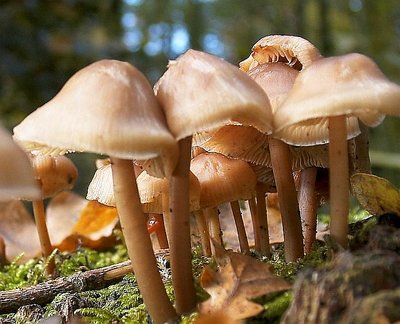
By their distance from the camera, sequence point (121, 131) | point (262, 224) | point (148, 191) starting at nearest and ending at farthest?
point (121, 131) < point (148, 191) < point (262, 224)

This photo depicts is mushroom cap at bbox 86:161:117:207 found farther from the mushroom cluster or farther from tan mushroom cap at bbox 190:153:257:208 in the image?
tan mushroom cap at bbox 190:153:257:208

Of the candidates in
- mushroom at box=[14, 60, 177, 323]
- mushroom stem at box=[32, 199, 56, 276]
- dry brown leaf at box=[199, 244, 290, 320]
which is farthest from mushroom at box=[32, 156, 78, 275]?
dry brown leaf at box=[199, 244, 290, 320]

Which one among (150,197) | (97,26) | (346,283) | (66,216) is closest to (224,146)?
(150,197)

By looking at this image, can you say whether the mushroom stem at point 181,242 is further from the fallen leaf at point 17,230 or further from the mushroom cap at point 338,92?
the fallen leaf at point 17,230

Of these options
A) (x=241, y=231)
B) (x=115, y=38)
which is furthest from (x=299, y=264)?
(x=115, y=38)

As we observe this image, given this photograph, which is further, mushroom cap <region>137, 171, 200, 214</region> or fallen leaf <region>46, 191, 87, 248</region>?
fallen leaf <region>46, 191, 87, 248</region>

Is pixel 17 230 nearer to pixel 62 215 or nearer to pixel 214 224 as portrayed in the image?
pixel 62 215
